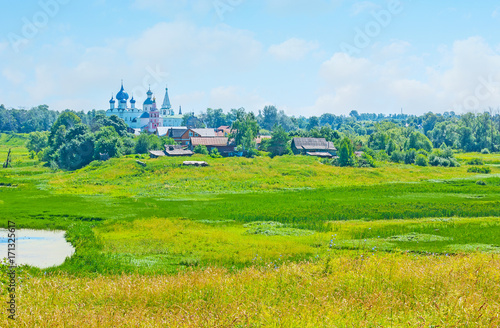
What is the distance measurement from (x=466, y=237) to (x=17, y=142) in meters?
146

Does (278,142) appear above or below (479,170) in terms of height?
above

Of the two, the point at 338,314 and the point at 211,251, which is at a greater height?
the point at 338,314

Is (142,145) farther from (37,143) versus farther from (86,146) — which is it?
(37,143)

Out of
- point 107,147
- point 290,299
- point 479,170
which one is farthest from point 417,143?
point 290,299

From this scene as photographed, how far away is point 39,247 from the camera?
2434 cm

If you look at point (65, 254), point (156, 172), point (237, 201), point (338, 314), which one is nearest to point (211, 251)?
point (65, 254)

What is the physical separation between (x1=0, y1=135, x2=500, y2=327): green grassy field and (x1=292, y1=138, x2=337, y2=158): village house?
2650 centimetres

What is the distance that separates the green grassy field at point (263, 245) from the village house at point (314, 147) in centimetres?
2650

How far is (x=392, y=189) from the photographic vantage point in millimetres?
46531

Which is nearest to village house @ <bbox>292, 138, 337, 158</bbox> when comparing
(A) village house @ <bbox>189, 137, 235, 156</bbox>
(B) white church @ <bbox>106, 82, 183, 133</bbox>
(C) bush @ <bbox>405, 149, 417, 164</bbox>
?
(A) village house @ <bbox>189, 137, 235, 156</bbox>

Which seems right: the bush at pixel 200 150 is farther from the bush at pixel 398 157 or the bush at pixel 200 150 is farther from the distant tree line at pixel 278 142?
the bush at pixel 398 157

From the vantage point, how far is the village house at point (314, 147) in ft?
295

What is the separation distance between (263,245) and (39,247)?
39.2 ft

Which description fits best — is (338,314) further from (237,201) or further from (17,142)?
(17,142)
